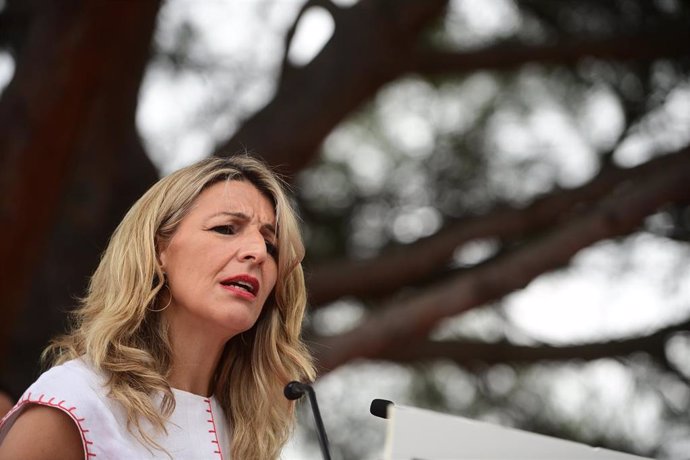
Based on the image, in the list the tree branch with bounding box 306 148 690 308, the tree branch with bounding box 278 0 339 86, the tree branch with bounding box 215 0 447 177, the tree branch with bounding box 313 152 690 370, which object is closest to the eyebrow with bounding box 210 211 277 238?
the tree branch with bounding box 313 152 690 370

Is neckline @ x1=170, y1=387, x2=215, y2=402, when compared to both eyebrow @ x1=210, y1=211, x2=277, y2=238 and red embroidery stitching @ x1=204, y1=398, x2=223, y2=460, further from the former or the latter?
eyebrow @ x1=210, y1=211, x2=277, y2=238

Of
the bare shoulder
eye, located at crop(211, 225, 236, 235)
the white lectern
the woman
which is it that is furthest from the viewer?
eye, located at crop(211, 225, 236, 235)

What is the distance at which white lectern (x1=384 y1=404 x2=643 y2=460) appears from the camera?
120 cm

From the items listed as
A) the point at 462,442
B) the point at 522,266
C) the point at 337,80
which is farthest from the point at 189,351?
the point at 337,80

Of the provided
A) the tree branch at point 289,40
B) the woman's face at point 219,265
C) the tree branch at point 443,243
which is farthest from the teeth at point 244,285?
the tree branch at point 289,40

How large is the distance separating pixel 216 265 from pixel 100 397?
0.94 feet

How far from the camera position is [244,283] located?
6.07ft

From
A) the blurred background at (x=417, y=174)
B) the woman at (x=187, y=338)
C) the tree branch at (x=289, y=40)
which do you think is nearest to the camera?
the woman at (x=187, y=338)

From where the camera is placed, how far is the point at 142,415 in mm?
1730

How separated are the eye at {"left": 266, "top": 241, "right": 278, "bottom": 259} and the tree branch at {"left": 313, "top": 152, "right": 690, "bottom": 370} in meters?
2.00

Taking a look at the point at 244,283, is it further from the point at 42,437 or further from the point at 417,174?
the point at 417,174

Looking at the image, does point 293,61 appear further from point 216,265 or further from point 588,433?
point 216,265

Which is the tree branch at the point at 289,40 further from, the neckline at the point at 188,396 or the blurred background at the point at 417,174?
the neckline at the point at 188,396

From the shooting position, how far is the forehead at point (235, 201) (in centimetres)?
190
